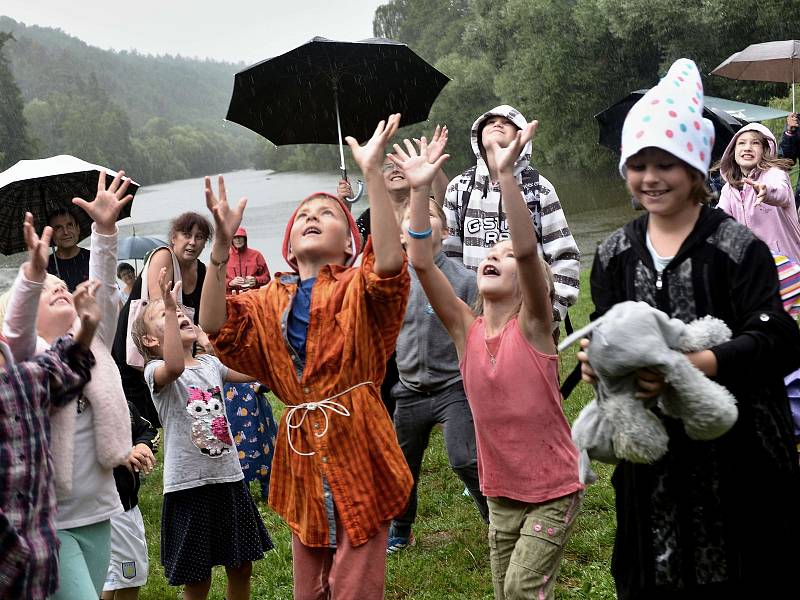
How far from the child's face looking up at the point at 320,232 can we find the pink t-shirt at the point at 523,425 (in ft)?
2.46

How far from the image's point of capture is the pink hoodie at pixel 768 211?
7.08 metres

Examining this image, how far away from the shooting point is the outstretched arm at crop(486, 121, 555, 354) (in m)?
3.20

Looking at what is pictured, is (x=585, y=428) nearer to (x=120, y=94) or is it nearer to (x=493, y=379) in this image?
(x=493, y=379)

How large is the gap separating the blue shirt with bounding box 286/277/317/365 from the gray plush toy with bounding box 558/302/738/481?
1.26m

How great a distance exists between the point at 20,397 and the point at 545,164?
4003cm

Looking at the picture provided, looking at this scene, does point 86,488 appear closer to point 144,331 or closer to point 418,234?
point 144,331

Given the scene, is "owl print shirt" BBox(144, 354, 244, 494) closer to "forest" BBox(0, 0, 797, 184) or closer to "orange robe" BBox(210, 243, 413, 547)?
"orange robe" BBox(210, 243, 413, 547)

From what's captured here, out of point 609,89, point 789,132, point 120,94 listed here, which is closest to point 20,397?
point 789,132

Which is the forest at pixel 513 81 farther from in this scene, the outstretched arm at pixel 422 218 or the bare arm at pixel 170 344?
the outstretched arm at pixel 422 218

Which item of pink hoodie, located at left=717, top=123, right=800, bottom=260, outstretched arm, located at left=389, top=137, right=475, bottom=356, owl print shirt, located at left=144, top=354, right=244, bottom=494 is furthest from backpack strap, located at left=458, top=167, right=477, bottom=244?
pink hoodie, located at left=717, top=123, right=800, bottom=260

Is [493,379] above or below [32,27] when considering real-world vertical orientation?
below

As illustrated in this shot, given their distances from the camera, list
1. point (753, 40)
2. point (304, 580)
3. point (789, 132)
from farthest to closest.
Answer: point (753, 40) → point (789, 132) → point (304, 580)

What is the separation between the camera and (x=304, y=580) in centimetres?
346

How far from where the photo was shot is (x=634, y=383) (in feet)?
8.31
